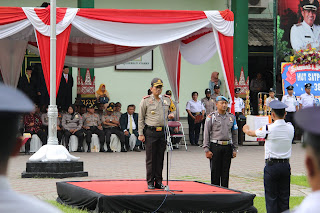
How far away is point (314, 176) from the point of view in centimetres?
194

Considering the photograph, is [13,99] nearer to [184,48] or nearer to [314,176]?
[314,176]

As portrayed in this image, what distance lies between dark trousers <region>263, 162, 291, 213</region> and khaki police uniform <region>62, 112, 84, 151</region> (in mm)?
11038

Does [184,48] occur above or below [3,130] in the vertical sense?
above

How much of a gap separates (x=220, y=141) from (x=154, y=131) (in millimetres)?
1025

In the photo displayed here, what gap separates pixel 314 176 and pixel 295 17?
2028cm

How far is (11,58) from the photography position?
16656 millimetres

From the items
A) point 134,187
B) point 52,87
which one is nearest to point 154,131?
point 134,187

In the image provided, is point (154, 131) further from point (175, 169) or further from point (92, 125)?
point (92, 125)

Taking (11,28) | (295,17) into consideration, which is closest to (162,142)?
(11,28)

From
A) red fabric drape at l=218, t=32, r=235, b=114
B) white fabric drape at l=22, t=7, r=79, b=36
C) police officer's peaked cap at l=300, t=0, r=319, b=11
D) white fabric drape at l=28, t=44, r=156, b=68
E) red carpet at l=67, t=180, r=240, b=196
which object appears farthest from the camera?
police officer's peaked cap at l=300, t=0, r=319, b=11

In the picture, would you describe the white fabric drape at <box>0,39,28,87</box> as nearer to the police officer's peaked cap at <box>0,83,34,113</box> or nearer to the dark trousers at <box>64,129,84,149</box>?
the dark trousers at <box>64,129,84,149</box>

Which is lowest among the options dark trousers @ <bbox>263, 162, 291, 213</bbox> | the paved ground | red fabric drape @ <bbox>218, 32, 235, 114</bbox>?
the paved ground

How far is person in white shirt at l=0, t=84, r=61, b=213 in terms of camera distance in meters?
1.79

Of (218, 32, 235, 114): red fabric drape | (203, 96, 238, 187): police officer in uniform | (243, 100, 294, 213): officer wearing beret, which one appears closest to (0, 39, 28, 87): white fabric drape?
(218, 32, 235, 114): red fabric drape
